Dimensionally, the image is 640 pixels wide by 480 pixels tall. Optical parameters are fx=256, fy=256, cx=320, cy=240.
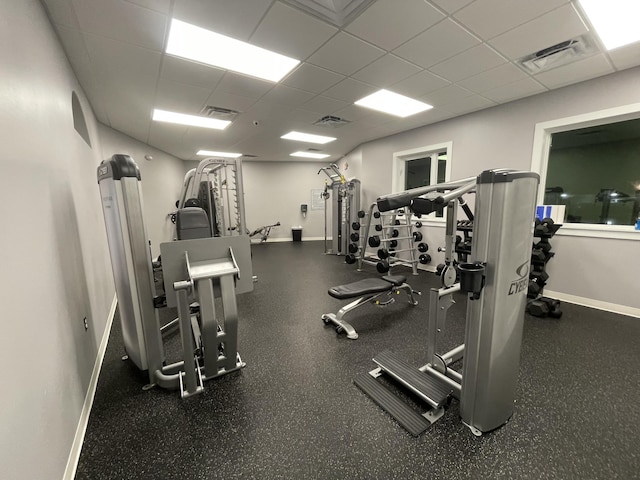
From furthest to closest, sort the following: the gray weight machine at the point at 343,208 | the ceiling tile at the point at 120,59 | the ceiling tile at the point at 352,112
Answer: the gray weight machine at the point at 343,208
the ceiling tile at the point at 352,112
the ceiling tile at the point at 120,59

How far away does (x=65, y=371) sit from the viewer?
1.26 metres

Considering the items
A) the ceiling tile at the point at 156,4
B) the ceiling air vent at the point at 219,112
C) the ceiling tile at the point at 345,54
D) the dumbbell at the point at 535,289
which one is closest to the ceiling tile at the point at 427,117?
the ceiling tile at the point at 345,54

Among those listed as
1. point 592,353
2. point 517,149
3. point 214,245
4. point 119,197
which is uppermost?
point 517,149

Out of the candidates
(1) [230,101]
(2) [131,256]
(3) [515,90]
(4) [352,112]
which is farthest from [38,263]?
(3) [515,90]

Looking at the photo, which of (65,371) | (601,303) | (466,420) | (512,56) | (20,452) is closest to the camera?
(20,452)

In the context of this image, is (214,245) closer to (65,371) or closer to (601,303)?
(65,371)

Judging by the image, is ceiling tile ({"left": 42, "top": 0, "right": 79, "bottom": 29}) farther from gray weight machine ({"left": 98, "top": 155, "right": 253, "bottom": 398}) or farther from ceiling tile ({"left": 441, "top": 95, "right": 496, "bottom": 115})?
ceiling tile ({"left": 441, "top": 95, "right": 496, "bottom": 115})

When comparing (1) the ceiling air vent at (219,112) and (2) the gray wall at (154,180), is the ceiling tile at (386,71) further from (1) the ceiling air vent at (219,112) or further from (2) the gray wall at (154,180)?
(2) the gray wall at (154,180)

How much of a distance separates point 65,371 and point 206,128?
13.7ft

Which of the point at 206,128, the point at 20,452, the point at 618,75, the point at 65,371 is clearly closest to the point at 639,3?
the point at 618,75

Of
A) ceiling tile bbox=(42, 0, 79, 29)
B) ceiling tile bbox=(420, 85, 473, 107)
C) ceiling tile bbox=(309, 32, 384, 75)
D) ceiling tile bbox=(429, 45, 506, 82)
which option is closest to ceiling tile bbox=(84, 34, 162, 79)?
ceiling tile bbox=(42, 0, 79, 29)

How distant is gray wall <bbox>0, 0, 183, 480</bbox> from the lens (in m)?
0.87

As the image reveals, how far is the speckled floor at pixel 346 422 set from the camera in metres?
1.20

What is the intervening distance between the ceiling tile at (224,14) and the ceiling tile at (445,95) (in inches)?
89.3
